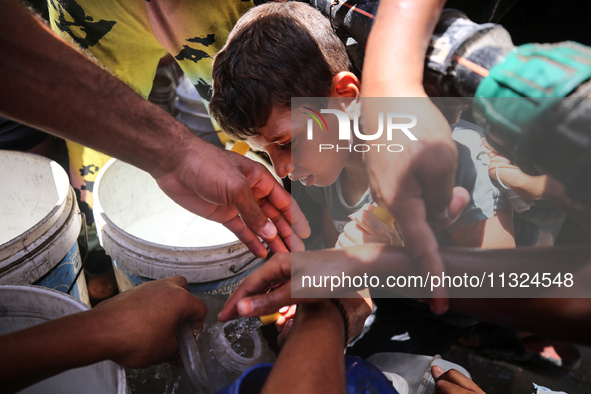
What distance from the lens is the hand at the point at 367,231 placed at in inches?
61.4

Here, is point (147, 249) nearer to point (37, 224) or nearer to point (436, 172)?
point (37, 224)

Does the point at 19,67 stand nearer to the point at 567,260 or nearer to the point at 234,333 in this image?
the point at 234,333

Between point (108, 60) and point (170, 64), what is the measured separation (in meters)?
1.24

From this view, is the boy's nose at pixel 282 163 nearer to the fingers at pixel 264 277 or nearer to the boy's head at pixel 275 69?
the boy's head at pixel 275 69

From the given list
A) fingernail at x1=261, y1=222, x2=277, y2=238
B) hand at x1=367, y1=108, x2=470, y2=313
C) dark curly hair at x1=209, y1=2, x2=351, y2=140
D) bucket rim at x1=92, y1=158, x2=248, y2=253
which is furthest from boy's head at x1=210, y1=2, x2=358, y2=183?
hand at x1=367, y1=108, x2=470, y2=313

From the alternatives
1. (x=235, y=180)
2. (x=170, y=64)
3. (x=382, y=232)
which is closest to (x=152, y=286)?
(x=235, y=180)

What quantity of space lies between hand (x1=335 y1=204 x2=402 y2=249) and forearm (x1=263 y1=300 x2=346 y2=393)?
1.25ft

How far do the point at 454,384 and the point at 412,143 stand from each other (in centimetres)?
89

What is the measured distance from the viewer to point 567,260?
97 cm

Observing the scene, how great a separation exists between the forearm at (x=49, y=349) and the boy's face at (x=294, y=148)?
0.88 m

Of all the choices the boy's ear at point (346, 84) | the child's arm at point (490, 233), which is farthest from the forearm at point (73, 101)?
the child's arm at point (490, 233)

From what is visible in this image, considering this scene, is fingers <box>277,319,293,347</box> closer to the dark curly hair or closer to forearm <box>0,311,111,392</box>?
forearm <box>0,311,111,392</box>

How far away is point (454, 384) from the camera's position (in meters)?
1.33

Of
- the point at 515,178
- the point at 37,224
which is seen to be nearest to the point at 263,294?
the point at 37,224
